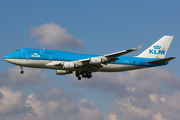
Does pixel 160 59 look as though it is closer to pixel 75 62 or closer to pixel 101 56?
pixel 101 56

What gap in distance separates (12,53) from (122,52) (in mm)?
21946

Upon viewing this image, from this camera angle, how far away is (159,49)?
63.0m

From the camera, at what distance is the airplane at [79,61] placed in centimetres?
5281

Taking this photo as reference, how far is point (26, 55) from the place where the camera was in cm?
5353

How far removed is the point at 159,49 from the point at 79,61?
2058 cm

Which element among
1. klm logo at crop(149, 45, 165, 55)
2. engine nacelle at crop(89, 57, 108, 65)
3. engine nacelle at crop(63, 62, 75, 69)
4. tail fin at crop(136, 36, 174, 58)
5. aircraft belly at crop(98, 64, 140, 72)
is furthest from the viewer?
klm logo at crop(149, 45, 165, 55)

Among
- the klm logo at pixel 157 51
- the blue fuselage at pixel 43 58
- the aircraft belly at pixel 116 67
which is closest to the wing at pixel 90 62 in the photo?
the blue fuselage at pixel 43 58

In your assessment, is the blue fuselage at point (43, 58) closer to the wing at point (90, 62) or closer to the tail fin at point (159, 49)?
the wing at point (90, 62)

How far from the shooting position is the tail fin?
61.8 meters

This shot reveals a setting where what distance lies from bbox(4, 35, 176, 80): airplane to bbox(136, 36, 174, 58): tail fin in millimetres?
1794

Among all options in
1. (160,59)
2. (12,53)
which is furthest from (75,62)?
(160,59)

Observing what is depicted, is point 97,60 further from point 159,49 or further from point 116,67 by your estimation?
point 159,49

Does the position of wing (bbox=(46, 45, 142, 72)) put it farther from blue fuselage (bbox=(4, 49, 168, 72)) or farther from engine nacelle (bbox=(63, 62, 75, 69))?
blue fuselage (bbox=(4, 49, 168, 72))

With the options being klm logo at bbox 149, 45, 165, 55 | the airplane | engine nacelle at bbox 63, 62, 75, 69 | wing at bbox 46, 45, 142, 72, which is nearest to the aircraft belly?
the airplane
